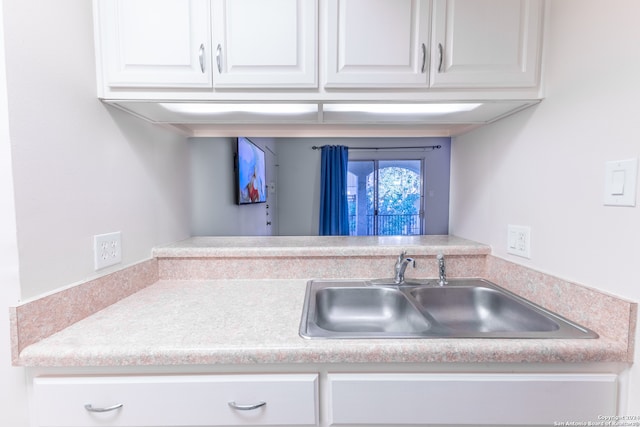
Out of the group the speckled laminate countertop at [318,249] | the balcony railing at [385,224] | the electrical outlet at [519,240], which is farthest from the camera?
the balcony railing at [385,224]

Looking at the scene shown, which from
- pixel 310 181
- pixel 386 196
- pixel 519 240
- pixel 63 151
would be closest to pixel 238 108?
pixel 63 151

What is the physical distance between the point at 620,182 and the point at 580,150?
157 millimetres

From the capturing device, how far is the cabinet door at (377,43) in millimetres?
896

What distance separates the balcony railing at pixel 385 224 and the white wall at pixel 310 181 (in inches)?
11.2

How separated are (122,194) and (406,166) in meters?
3.98

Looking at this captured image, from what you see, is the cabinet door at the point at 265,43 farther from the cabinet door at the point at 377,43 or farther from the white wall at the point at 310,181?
the white wall at the point at 310,181

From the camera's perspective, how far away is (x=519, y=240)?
3.38ft

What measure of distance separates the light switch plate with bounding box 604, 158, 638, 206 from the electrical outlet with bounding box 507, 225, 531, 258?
12.0 inches

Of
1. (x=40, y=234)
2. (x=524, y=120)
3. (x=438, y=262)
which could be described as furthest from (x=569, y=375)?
(x=40, y=234)

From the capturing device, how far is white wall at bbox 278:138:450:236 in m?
4.20

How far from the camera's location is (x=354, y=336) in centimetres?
73

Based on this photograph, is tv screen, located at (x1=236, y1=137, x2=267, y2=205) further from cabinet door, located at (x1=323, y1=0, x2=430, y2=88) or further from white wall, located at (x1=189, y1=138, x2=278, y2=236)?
cabinet door, located at (x1=323, y1=0, x2=430, y2=88)

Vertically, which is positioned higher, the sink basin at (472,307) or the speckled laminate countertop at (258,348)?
the speckled laminate countertop at (258,348)

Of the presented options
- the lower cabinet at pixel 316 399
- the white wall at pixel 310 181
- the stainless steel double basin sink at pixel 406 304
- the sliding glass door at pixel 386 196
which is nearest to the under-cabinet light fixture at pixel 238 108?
the stainless steel double basin sink at pixel 406 304
